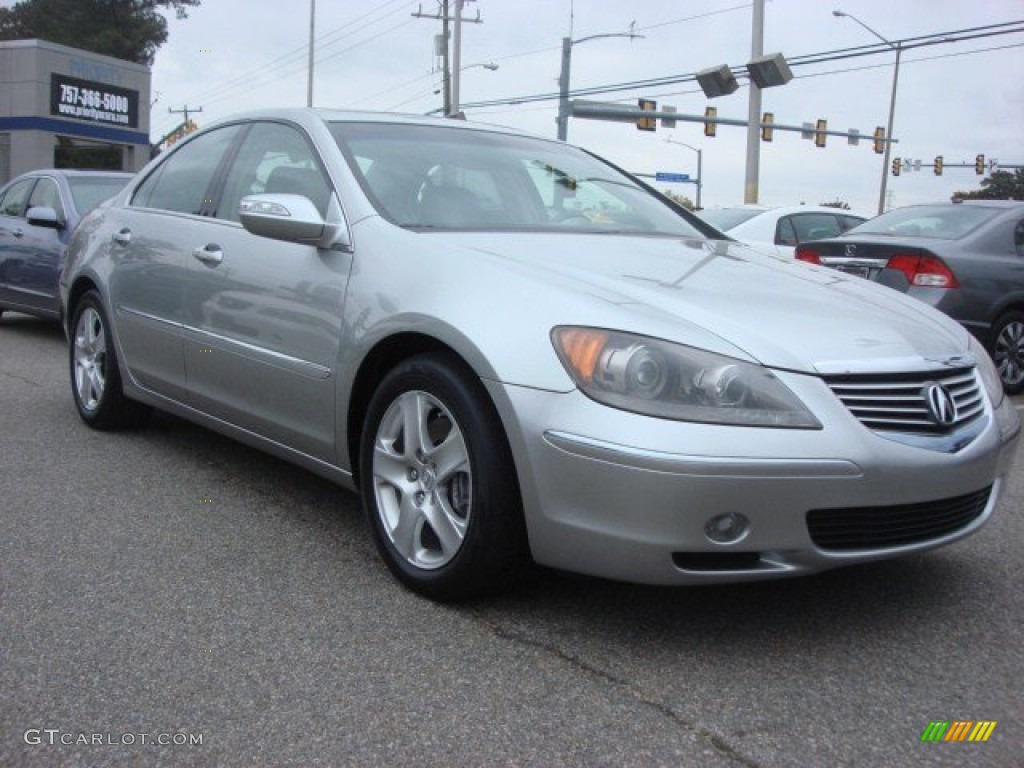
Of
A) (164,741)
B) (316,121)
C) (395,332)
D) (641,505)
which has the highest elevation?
(316,121)

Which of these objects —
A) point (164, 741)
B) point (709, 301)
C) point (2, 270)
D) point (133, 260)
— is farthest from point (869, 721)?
point (2, 270)

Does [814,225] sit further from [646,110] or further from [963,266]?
[646,110]

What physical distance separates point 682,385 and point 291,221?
1530mm

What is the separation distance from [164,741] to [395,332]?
53.0 inches

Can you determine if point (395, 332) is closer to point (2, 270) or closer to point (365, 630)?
point (365, 630)

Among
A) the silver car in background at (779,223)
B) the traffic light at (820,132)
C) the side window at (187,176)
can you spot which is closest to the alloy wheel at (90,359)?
the side window at (187,176)

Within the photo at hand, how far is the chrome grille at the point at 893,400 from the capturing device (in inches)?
107

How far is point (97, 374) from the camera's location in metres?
5.28

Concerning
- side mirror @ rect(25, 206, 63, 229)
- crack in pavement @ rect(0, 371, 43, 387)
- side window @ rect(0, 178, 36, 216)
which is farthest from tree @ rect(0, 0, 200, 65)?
crack in pavement @ rect(0, 371, 43, 387)

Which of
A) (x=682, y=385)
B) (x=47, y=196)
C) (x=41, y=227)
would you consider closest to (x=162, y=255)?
(x=682, y=385)

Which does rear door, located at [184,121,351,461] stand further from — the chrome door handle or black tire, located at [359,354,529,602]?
black tire, located at [359,354,529,602]

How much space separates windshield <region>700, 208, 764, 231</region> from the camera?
34.1ft

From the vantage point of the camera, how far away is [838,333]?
2.89 metres

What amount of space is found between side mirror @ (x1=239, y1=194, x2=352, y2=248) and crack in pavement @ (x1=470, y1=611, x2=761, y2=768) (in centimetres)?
135
